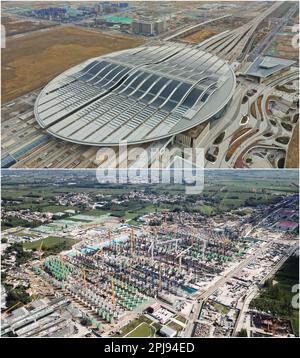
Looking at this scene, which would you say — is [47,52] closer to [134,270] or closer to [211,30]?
[211,30]

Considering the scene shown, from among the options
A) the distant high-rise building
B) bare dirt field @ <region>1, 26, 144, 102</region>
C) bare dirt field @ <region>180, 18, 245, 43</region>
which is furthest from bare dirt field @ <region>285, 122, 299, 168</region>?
the distant high-rise building

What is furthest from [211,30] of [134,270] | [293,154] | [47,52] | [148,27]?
[134,270]

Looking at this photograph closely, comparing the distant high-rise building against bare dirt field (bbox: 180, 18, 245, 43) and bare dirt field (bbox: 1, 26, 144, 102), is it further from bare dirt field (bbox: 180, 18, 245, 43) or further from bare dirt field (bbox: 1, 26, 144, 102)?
bare dirt field (bbox: 180, 18, 245, 43)

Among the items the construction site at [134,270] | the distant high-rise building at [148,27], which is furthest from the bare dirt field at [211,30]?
the construction site at [134,270]

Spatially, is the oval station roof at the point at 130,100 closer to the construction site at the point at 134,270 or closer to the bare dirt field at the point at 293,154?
the bare dirt field at the point at 293,154

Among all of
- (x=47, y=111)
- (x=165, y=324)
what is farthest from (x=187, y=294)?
(x=47, y=111)
